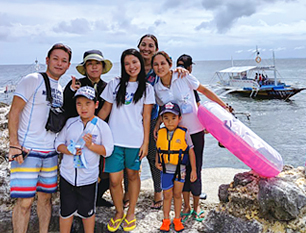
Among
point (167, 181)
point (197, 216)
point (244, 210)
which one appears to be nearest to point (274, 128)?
point (197, 216)

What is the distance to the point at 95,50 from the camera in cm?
354

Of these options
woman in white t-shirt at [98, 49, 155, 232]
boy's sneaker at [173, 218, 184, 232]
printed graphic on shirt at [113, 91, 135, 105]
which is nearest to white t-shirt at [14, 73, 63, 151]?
woman in white t-shirt at [98, 49, 155, 232]

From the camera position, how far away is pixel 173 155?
10.7 ft

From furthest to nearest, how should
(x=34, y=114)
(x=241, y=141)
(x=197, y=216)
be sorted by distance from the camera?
(x=197, y=216)
(x=241, y=141)
(x=34, y=114)

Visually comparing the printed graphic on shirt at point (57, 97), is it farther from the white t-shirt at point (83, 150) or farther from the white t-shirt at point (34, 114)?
the white t-shirt at point (83, 150)

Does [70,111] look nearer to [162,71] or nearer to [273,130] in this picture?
[162,71]

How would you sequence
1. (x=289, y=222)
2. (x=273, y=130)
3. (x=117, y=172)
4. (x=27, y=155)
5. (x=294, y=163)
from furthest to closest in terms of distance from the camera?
(x=273, y=130)
(x=294, y=163)
(x=117, y=172)
(x=289, y=222)
(x=27, y=155)

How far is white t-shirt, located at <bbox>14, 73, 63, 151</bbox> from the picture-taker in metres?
2.86

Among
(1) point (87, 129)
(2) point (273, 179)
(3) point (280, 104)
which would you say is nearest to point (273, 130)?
(3) point (280, 104)

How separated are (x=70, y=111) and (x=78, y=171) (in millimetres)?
705

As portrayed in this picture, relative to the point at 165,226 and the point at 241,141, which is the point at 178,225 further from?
the point at 241,141

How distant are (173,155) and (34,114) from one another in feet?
4.93

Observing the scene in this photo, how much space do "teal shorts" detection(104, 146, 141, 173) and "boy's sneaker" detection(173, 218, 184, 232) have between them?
769mm

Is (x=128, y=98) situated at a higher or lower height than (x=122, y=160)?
higher
